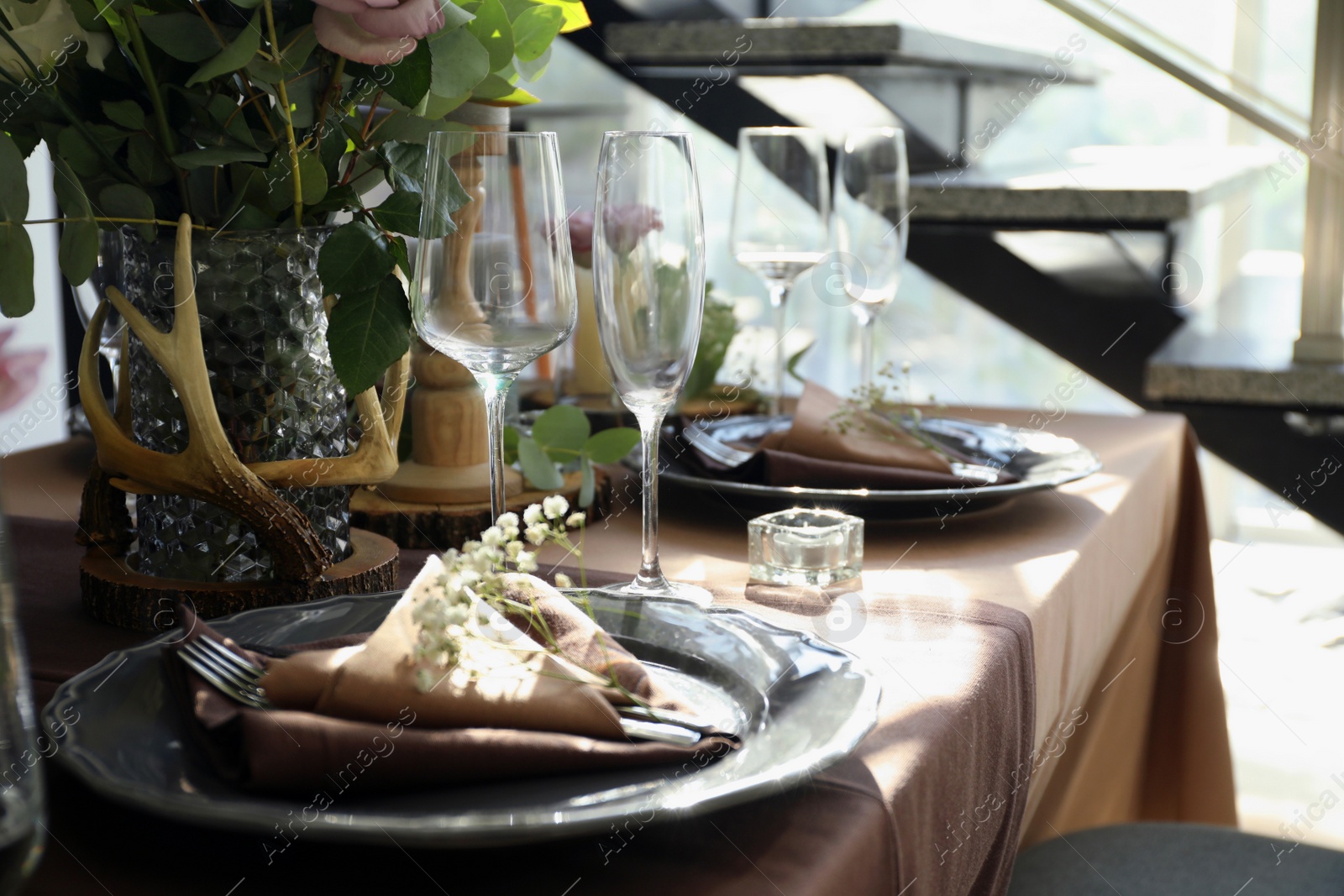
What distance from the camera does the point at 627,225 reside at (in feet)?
2.02

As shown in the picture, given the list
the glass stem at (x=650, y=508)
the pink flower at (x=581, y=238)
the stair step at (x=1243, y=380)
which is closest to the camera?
the glass stem at (x=650, y=508)

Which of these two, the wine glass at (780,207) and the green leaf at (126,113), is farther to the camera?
the wine glass at (780,207)

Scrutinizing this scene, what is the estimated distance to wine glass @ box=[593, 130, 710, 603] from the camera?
0.61 metres

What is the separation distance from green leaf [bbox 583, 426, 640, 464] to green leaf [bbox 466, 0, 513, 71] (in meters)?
0.28

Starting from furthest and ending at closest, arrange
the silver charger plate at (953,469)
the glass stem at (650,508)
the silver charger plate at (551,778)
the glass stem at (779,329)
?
the glass stem at (779,329)
the silver charger plate at (953,469)
the glass stem at (650,508)
the silver charger plate at (551,778)

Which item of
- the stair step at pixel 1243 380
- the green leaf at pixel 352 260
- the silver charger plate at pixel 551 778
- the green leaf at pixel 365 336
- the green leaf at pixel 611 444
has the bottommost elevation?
the stair step at pixel 1243 380

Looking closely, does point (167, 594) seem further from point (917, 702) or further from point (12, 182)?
point (917, 702)

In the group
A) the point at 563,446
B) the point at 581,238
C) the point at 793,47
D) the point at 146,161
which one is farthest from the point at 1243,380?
the point at 146,161

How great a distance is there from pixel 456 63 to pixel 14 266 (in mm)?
253

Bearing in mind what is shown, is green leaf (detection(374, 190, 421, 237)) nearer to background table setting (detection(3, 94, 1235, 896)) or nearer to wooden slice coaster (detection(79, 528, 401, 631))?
background table setting (detection(3, 94, 1235, 896))

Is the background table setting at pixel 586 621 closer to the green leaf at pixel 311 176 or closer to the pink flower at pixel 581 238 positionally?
the green leaf at pixel 311 176

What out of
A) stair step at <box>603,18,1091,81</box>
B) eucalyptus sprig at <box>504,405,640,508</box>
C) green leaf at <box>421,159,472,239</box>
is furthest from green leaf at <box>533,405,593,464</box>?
stair step at <box>603,18,1091,81</box>

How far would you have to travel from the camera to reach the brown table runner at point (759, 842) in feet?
1.31

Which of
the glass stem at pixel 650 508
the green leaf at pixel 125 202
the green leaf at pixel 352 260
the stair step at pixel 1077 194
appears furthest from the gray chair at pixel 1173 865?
the stair step at pixel 1077 194
